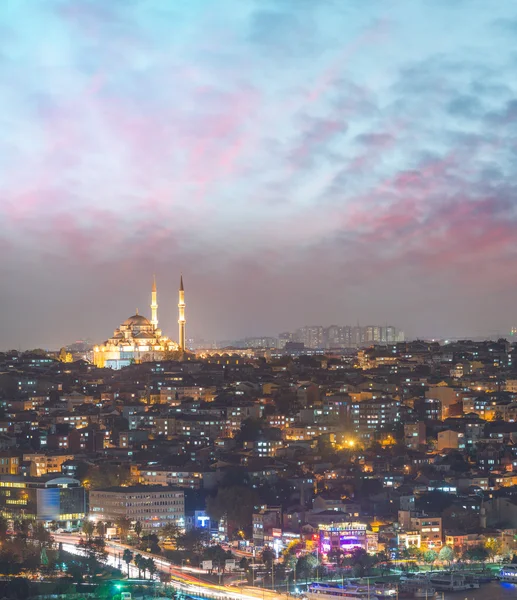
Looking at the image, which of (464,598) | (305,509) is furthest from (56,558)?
(464,598)

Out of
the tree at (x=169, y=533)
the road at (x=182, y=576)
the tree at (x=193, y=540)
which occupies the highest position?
the tree at (x=169, y=533)

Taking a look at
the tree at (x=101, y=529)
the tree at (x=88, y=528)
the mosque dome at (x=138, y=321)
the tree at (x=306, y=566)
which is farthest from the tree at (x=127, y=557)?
the mosque dome at (x=138, y=321)

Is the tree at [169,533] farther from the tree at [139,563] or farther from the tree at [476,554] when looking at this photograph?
the tree at [476,554]

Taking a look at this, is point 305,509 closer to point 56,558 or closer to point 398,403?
point 56,558

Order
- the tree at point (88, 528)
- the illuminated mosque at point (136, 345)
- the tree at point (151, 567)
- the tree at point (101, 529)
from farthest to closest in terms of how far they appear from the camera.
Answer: the illuminated mosque at point (136, 345)
the tree at point (101, 529)
the tree at point (88, 528)
the tree at point (151, 567)

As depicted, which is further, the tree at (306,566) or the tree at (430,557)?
the tree at (430,557)

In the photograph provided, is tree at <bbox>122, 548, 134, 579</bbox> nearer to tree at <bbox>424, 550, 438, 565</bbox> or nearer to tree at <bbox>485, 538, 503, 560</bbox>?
tree at <bbox>424, 550, 438, 565</bbox>
